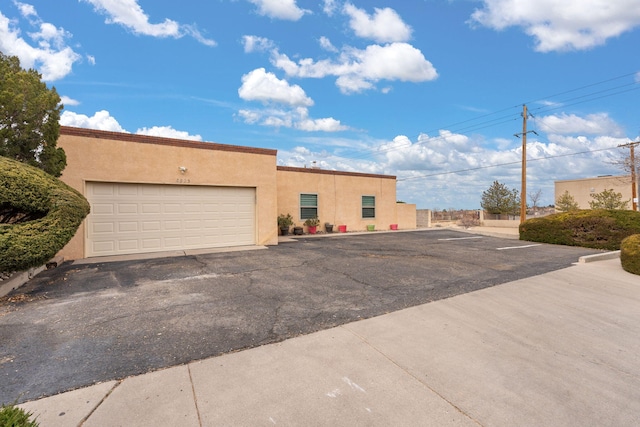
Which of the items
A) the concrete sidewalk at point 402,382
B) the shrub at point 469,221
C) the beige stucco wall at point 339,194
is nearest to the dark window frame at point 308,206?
the beige stucco wall at point 339,194

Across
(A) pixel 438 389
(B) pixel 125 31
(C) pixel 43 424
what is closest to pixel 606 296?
(A) pixel 438 389

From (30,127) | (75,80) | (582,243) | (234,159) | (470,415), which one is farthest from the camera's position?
(582,243)

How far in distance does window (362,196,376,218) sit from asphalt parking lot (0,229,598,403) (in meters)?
10.0

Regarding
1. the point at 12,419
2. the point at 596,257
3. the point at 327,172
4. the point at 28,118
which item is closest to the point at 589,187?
the point at 596,257

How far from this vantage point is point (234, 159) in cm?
1085

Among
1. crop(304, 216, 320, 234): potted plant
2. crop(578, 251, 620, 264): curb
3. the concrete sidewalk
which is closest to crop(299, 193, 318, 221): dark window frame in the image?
crop(304, 216, 320, 234): potted plant

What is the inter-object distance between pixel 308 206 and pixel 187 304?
12209 mm

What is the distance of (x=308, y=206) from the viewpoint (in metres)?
16.5

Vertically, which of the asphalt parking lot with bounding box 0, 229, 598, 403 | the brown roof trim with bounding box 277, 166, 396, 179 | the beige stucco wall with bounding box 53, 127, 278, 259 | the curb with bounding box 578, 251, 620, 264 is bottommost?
the asphalt parking lot with bounding box 0, 229, 598, 403

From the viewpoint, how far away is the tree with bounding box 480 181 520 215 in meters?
29.6

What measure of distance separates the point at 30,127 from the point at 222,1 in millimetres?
6232

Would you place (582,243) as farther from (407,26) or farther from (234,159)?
(234,159)

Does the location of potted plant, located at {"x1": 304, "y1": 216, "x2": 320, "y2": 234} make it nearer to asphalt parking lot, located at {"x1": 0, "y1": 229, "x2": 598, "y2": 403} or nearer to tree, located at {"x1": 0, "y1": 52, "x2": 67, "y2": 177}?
asphalt parking lot, located at {"x1": 0, "y1": 229, "x2": 598, "y2": 403}

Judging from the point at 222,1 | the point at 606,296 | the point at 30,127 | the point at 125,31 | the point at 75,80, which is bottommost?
the point at 606,296
